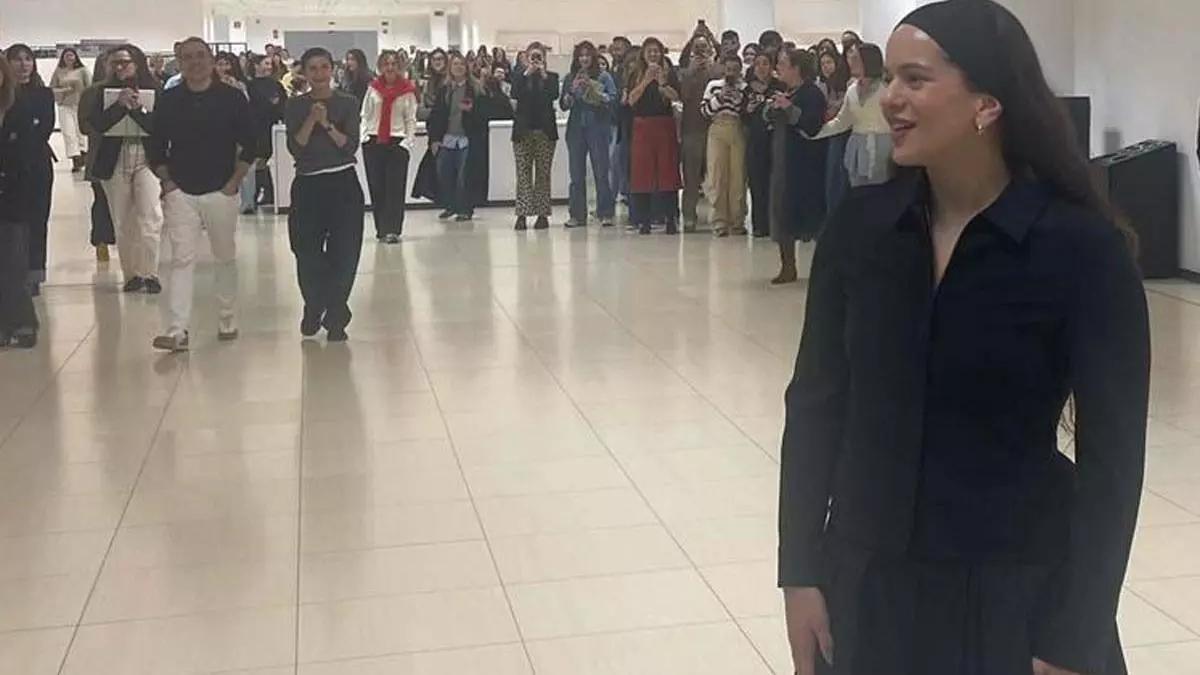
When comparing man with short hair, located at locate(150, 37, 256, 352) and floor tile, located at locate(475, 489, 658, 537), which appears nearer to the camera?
floor tile, located at locate(475, 489, 658, 537)

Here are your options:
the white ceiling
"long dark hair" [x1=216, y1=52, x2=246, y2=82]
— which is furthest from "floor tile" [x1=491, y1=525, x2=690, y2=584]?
the white ceiling

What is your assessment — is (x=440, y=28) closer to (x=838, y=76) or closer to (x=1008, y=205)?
(x=838, y=76)

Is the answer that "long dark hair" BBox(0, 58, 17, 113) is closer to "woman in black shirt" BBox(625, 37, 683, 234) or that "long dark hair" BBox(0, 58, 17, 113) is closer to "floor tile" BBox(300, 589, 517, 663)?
"floor tile" BBox(300, 589, 517, 663)

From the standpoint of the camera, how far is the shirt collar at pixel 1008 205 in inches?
65.2

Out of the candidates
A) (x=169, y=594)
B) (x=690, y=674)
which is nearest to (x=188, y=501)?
(x=169, y=594)

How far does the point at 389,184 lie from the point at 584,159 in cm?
190

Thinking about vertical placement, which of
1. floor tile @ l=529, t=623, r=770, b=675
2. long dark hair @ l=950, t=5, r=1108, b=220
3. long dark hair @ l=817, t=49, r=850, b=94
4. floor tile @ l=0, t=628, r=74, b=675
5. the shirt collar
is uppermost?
long dark hair @ l=817, t=49, r=850, b=94

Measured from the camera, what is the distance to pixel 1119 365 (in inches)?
65.1

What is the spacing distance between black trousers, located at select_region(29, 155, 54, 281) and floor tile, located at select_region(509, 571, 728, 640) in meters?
5.13

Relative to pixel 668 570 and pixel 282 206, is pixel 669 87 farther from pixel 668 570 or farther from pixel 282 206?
pixel 668 570

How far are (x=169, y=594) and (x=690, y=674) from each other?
5.13 ft

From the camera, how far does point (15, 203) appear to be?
7.71m

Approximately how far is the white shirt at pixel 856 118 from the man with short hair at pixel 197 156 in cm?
349

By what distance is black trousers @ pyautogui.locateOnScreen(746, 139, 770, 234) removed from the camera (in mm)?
12391
